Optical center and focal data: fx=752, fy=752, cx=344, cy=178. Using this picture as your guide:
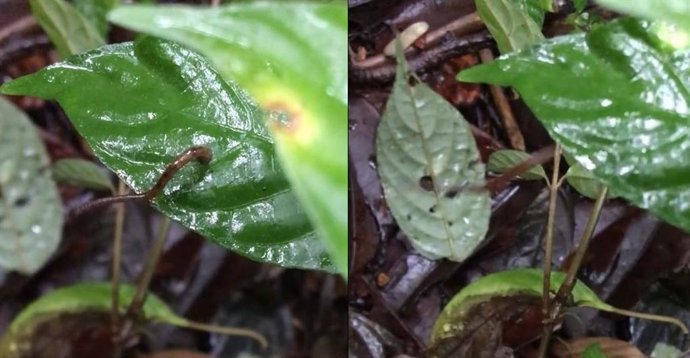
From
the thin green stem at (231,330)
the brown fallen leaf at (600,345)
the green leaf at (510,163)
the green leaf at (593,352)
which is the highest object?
the green leaf at (510,163)

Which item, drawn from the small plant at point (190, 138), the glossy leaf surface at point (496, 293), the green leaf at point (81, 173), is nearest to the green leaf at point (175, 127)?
the small plant at point (190, 138)

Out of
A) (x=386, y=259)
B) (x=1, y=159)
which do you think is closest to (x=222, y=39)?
(x=386, y=259)

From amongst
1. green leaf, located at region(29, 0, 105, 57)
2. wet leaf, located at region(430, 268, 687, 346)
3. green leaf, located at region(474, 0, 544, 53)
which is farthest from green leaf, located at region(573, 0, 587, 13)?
green leaf, located at region(29, 0, 105, 57)

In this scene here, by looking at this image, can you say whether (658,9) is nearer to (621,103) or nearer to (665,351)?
(621,103)

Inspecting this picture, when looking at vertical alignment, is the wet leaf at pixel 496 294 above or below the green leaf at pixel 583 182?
below

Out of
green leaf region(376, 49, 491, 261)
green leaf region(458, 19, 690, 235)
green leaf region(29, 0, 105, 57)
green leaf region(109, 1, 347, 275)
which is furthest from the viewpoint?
green leaf region(29, 0, 105, 57)

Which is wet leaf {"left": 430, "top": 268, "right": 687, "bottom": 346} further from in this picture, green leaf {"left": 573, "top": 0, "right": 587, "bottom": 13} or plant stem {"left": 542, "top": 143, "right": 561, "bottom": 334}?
green leaf {"left": 573, "top": 0, "right": 587, "bottom": 13}

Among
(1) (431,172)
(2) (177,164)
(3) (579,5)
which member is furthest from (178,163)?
(3) (579,5)

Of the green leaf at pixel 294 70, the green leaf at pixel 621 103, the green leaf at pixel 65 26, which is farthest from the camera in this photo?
the green leaf at pixel 65 26

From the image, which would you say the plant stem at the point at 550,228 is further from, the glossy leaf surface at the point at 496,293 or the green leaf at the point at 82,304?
the green leaf at the point at 82,304
